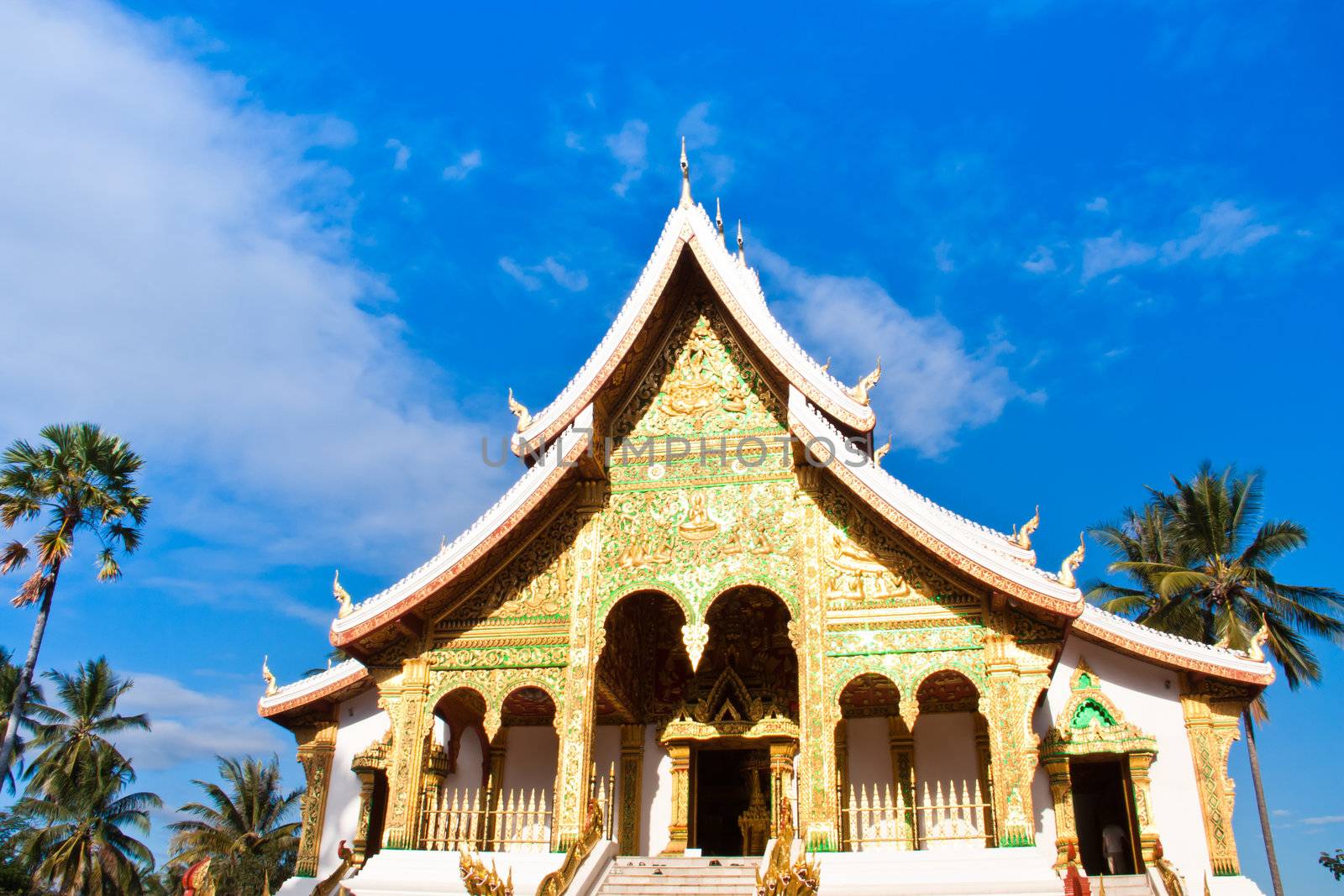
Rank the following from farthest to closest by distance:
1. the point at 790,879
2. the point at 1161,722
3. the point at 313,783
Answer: the point at 313,783, the point at 1161,722, the point at 790,879

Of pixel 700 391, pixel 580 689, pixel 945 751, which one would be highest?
pixel 700 391

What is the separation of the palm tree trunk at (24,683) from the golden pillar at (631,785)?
8.71m

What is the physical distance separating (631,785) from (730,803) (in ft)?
3.97

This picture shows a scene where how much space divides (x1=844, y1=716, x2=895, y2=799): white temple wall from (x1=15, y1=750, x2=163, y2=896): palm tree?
1886 centimetres

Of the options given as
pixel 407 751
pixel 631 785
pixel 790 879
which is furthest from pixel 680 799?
pixel 790 879

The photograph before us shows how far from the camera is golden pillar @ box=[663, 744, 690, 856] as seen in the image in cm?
1190

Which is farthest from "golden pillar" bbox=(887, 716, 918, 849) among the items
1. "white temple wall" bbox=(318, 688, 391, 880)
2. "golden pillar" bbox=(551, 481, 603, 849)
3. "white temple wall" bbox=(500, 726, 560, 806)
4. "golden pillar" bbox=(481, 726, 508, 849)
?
"white temple wall" bbox=(318, 688, 391, 880)

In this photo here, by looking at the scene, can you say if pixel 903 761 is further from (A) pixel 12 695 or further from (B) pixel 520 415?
(A) pixel 12 695

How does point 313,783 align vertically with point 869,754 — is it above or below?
below

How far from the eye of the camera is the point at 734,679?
40.9ft

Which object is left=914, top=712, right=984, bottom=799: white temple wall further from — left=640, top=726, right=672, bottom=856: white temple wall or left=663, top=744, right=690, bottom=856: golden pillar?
left=640, top=726, right=672, bottom=856: white temple wall

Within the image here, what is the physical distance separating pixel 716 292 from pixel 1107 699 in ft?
20.0

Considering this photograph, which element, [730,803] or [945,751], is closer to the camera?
[945,751]

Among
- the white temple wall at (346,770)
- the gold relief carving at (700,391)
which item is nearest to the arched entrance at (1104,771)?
the gold relief carving at (700,391)
